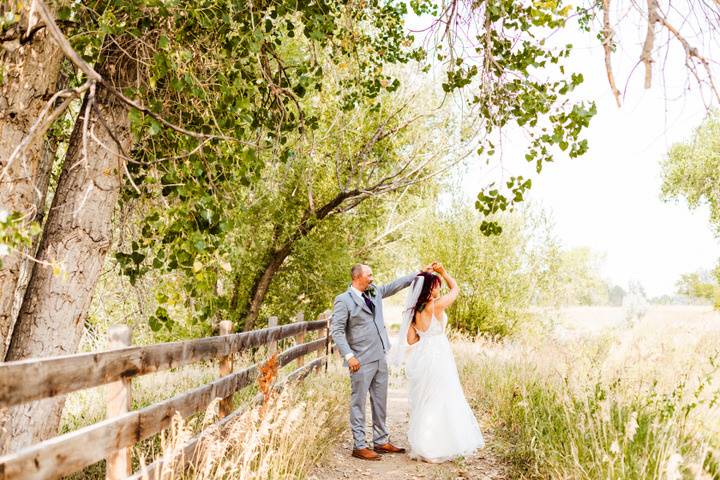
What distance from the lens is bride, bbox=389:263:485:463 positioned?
689 centimetres

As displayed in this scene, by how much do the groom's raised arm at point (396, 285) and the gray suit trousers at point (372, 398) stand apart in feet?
2.85

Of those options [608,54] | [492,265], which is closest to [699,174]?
[492,265]

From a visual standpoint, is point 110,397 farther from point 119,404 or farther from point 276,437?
point 276,437

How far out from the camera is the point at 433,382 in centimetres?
711

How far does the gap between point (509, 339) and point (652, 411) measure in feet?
38.5

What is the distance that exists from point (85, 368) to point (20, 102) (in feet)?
6.63

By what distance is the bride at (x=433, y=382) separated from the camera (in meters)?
6.89

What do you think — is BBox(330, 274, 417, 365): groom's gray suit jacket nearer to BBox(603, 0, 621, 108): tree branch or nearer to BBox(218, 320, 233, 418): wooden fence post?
BBox(218, 320, 233, 418): wooden fence post

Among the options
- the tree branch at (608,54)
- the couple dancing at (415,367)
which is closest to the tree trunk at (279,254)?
the couple dancing at (415,367)

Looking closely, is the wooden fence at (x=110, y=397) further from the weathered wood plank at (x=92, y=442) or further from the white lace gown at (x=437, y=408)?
the white lace gown at (x=437, y=408)

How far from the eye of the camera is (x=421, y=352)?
24.0 feet

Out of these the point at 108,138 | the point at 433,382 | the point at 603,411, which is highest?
the point at 108,138

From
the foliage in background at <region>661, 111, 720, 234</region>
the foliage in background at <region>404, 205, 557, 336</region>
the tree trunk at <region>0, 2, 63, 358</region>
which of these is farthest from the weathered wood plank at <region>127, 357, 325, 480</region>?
the foliage in background at <region>661, 111, 720, 234</region>

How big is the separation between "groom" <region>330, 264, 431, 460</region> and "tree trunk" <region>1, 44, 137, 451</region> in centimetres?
274
